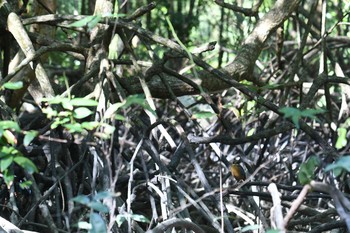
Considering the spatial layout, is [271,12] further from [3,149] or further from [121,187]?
[3,149]

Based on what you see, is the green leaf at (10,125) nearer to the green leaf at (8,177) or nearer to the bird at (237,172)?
the green leaf at (8,177)

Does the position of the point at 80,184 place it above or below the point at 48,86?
below

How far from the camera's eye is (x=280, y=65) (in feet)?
11.2

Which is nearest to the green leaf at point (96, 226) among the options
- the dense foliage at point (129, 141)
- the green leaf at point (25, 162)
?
the dense foliage at point (129, 141)

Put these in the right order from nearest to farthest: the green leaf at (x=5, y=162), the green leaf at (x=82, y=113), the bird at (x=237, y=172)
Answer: the green leaf at (x=5, y=162)
the green leaf at (x=82, y=113)
the bird at (x=237, y=172)

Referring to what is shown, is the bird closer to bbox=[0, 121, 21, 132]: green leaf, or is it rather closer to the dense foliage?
the dense foliage

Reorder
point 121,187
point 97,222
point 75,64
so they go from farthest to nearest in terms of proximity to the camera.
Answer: point 75,64, point 121,187, point 97,222

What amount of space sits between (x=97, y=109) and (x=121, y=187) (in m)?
0.45

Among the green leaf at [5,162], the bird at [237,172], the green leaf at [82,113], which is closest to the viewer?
the green leaf at [5,162]

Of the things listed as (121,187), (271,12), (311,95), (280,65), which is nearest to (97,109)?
(121,187)

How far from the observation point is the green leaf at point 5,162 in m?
1.27

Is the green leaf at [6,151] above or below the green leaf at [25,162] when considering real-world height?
above

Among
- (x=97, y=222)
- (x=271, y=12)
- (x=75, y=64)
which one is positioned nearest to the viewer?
(x=97, y=222)

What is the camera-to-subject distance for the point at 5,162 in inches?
50.6
